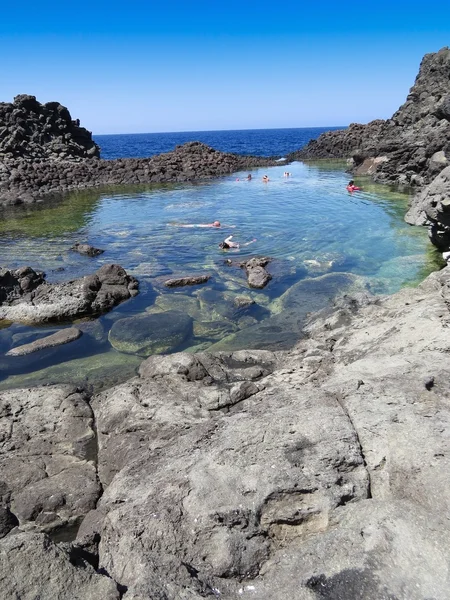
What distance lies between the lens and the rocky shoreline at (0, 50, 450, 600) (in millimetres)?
3727

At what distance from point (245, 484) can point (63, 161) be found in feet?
183

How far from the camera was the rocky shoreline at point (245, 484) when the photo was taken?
373 cm

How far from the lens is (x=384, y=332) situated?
30.5ft

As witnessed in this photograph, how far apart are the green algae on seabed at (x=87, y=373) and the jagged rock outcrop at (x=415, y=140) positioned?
25558 mm

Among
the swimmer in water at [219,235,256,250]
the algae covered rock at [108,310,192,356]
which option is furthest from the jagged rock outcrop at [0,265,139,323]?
the swimmer in water at [219,235,256,250]

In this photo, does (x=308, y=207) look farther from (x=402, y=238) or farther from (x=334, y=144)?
(x=334, y=144)

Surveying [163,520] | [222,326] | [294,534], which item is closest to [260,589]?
[294,534]

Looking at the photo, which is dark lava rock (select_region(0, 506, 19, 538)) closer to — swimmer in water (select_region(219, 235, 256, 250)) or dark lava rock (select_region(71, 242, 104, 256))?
dark lava rock (select_region(71, 242, 104, 256))

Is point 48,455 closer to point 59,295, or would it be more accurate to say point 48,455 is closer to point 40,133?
point 59,295

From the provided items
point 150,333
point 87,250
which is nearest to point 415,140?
point 87,250

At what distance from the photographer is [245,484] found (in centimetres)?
492

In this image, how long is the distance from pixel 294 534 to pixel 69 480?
153 inches

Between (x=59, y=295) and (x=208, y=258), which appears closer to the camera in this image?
(x=59, y=295)

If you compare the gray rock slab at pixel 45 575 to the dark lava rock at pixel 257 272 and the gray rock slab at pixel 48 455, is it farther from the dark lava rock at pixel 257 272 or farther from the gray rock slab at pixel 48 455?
the dark lava rock at pixel 257 272
